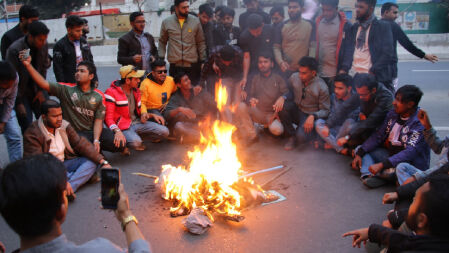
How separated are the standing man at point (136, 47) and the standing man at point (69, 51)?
0.72 m

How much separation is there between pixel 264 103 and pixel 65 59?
353 centimetres

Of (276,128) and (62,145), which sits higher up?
(62,145)

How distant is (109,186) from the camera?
7.02 ft

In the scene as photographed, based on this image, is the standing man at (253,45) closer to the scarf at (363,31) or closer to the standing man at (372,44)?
the standing man at (372,44)

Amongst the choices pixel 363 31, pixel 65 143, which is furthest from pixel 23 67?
pixel 363 31

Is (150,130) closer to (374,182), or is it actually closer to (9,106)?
(9,106)

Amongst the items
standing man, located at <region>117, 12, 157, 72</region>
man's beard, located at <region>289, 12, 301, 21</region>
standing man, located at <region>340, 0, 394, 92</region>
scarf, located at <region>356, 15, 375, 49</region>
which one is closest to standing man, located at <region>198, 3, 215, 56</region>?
standing man, located at <region>117, 12, 157, 72</region>

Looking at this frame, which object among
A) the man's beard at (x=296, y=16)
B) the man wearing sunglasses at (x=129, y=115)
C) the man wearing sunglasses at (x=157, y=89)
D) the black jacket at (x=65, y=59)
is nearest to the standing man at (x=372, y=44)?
the man's beard at (x=296, y=16)

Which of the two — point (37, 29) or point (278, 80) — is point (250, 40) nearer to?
point (278, 80)

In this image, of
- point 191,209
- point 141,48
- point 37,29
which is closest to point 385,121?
point 191,209

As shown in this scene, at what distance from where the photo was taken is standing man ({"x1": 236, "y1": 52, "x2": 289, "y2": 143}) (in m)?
6.46

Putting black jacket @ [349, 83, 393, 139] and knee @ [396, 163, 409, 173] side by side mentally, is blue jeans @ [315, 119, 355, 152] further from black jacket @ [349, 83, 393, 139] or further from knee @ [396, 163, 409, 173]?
knee @ [396, 163, 409, 173]

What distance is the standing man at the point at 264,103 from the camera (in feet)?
21.2

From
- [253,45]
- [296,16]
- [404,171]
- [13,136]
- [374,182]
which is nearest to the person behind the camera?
[404,171]
